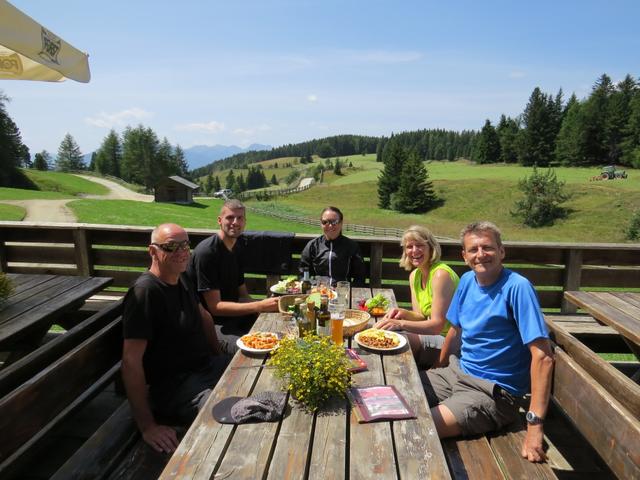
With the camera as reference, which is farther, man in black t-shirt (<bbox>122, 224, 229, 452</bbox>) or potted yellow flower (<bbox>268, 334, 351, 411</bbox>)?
man in black t-shirt (<bbox>122, 224, 229, 452</bbox>)

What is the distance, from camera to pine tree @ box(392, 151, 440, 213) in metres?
58.6

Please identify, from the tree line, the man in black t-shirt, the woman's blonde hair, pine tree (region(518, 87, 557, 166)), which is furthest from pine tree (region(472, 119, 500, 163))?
the man in black t-shirt

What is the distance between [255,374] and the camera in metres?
2.52

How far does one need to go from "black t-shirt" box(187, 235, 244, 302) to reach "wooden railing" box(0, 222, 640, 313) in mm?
948

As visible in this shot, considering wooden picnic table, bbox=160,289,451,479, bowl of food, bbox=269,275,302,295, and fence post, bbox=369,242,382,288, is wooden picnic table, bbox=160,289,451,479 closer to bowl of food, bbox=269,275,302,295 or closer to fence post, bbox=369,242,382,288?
bowl of food, bbox=269,275,302,295

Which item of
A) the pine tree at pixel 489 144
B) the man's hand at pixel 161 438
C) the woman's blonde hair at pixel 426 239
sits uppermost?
the pine tree at pixel 489 144

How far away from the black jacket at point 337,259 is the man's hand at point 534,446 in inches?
107

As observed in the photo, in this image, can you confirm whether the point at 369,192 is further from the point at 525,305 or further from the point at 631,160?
the point at 525,305

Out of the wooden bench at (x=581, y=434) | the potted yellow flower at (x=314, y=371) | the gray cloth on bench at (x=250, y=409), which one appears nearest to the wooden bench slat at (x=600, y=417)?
the wooden bench at (x=581, y=434)

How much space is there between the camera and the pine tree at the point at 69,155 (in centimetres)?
9272

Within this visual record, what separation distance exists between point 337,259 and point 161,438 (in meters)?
2.87

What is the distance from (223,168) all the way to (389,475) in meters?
189

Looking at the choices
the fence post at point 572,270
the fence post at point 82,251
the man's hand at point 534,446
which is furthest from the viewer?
the fence post at point 82,251

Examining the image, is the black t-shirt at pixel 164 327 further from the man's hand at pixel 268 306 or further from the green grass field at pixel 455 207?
Result: the green grass field at pixel 455 207
